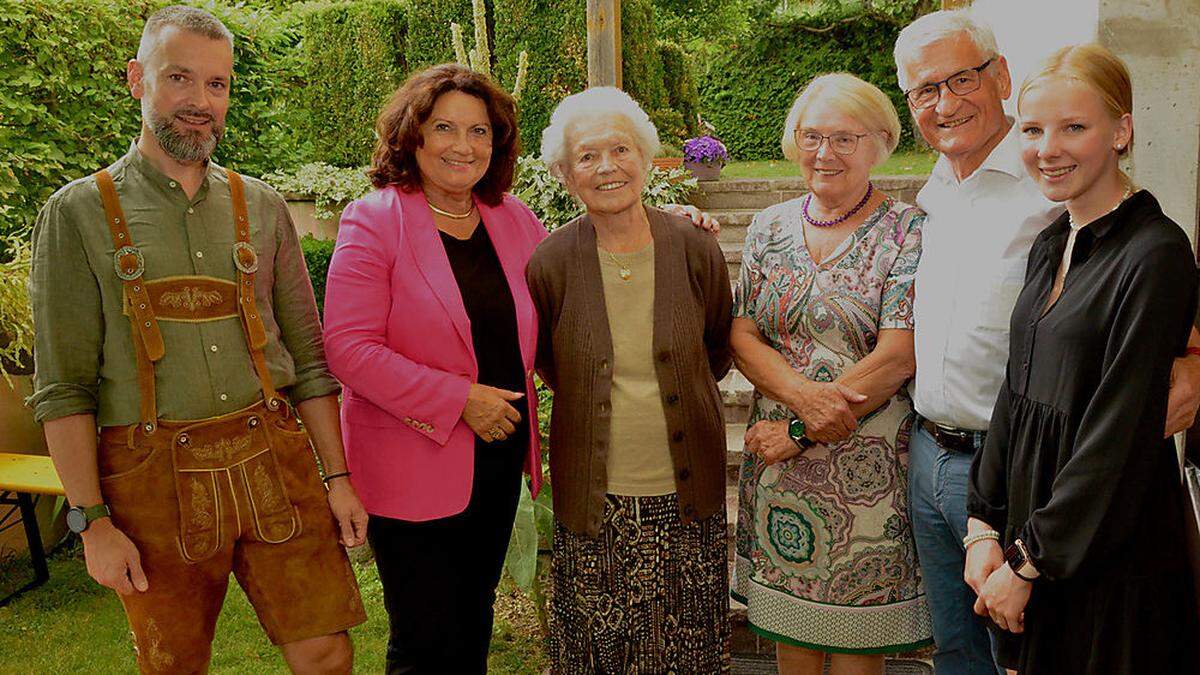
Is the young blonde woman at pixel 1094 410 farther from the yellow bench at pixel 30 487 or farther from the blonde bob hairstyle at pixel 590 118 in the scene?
the yellow bench at pixel 30 487

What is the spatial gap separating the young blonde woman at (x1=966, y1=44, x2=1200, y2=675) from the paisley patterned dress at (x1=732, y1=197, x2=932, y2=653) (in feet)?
1.46

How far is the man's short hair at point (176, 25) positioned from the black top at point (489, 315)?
2.25ft

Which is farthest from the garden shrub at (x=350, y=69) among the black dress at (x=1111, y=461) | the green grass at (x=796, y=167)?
the black dress at (x=1111, y=461)

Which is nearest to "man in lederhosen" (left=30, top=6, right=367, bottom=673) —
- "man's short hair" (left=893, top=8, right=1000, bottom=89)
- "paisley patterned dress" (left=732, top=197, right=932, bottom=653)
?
"paisley patterned dress" (left=732, top=197, right=932, bottom=653)

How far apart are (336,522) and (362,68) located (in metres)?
8.07

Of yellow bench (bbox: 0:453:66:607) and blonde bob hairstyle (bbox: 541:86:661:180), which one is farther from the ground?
blonde bob hairstyle (bbox: 541:86:661:180)

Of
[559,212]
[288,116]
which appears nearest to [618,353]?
[559,212]

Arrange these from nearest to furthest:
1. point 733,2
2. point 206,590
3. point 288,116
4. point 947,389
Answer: point 947,389
point 206,590
point 288,116
point 733,2

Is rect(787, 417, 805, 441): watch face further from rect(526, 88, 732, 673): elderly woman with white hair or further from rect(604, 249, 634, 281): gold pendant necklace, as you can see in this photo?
rect(604, 249, 634, 281): gold pendant necklace

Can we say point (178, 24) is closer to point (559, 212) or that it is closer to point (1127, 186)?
point (1127, 186)

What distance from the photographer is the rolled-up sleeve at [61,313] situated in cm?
201

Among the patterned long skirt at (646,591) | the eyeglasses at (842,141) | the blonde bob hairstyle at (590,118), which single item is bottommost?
the patterned long skirt at (646,591)

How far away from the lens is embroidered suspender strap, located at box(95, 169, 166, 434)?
2029mm

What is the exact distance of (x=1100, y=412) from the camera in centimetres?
159
